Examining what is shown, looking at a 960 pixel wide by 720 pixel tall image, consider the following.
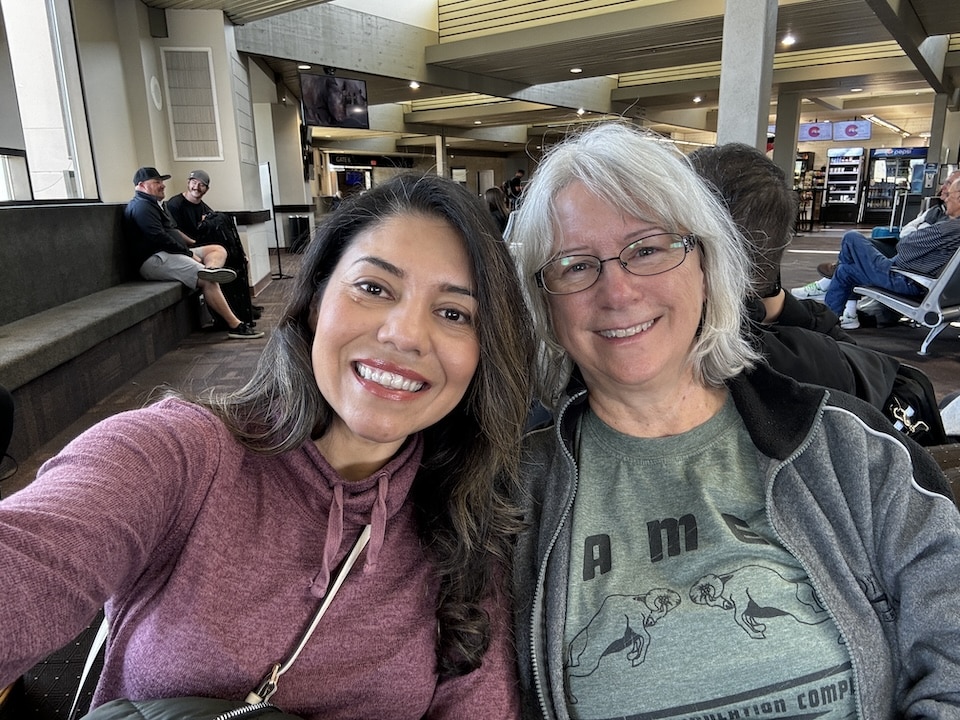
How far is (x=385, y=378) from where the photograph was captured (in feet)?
3.05

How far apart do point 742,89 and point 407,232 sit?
16.7 ft

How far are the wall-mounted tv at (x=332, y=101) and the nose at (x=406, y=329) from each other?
899cm

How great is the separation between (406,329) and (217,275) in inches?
205

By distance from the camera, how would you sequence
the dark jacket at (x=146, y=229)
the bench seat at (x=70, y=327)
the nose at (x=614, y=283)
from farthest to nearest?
the dark jacket at (x=146, y=229)
the bench seat at (x=70, y=327)
the nose at (x=614, y=283)

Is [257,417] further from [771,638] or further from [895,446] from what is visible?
[895,446]

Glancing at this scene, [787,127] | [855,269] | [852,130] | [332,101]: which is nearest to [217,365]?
[855,269]

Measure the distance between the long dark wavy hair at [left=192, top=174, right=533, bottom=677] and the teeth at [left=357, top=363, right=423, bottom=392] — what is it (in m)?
0.10

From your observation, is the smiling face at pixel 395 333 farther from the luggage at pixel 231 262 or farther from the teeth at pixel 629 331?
the luggage at pixel 231 262

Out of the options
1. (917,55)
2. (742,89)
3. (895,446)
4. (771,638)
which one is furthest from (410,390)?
(917,55)

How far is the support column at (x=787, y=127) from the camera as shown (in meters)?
13.4

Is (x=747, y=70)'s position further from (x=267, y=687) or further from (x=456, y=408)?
(x=267, y=687)

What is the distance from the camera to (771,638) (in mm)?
929

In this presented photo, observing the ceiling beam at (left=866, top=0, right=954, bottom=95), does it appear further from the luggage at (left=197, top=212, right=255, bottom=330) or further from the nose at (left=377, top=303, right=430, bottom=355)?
the nose at (left=377, top=303, right=430, bottom=355)

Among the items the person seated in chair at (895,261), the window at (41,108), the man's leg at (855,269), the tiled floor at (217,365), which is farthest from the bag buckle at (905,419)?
the window at (41,108)
